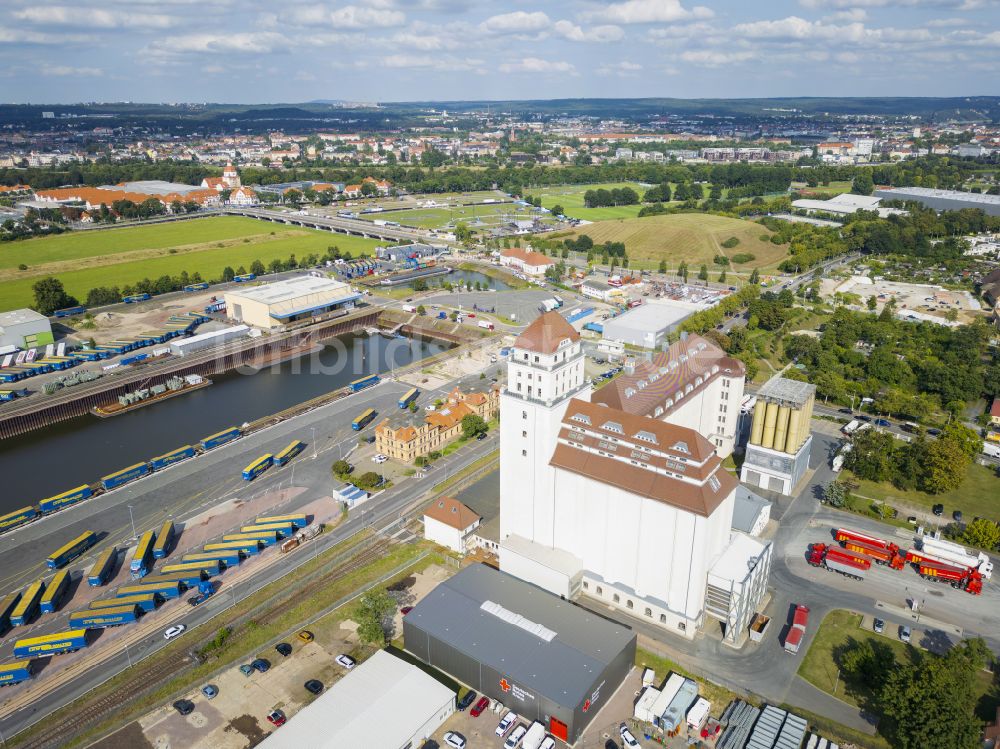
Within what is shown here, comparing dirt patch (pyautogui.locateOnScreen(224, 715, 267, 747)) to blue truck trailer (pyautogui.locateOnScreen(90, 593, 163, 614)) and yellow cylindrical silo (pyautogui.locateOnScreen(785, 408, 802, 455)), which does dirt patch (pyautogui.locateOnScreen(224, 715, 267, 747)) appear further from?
yellow cylindrical silo (pyautogui.locateOnScreen(785, 408, 802, 455))

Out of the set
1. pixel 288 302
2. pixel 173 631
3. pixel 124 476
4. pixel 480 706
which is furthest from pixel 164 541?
pixel 288 302

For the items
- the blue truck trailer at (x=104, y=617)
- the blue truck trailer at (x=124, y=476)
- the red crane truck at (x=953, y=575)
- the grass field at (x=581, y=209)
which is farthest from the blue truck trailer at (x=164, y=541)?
the grass field at (x=581, y=209)

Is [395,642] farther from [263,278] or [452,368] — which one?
[263,278]

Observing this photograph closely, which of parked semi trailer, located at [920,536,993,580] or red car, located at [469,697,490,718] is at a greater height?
parked semi trailer, located at [920,536,993,580]

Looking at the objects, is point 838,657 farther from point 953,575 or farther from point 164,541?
point 164,541

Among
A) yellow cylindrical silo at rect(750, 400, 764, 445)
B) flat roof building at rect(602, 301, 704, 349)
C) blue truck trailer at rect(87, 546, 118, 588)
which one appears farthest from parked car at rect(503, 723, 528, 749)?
flat roof building at rect(602, 301, 704, 349)
